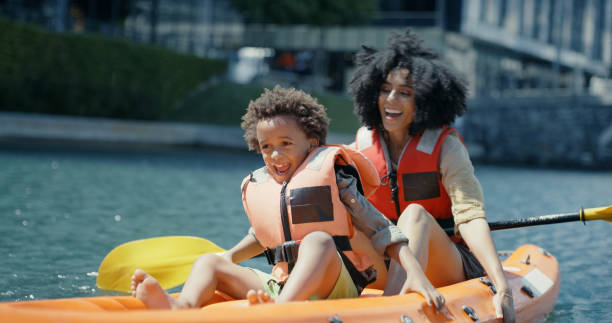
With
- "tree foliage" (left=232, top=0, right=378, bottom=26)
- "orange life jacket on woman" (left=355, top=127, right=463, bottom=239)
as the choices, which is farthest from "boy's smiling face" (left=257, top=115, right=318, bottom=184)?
"tree foliage" (left=232, top=0, right=378, bottom=26)

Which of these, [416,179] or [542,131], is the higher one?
[416,179]

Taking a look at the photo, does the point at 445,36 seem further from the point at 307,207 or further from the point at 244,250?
the point at 307,207

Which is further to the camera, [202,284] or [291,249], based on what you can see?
[291,249]

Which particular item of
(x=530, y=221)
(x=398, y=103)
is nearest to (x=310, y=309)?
(x=398, y=103)

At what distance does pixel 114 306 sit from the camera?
2.04 m

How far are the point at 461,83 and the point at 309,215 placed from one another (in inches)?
43.8

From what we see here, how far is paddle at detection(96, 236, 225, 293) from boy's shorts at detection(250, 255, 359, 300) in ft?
2.94

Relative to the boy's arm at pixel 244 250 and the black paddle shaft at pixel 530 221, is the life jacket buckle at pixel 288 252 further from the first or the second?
the black paddle shaft at pixel 530 221

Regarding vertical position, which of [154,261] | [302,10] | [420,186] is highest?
[302,10]

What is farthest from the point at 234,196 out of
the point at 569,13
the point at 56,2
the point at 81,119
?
the point at 569,13

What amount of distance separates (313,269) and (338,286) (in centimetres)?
19

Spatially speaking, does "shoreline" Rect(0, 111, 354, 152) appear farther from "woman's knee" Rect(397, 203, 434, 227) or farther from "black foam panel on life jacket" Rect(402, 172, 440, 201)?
"woman's knee" Rect(397, 203, 434, 227)

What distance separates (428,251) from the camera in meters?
2.58

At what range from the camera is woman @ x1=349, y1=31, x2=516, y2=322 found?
259cm
